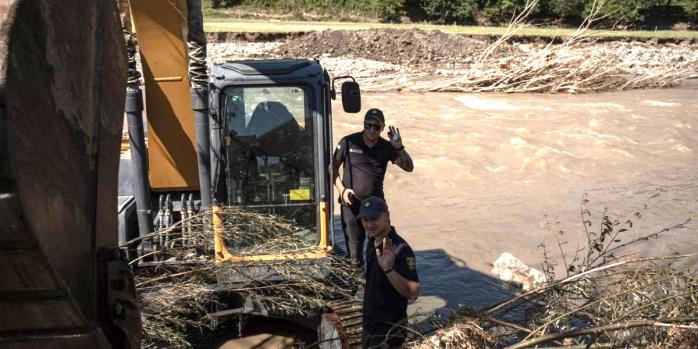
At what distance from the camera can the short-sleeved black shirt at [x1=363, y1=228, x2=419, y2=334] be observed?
144 inches

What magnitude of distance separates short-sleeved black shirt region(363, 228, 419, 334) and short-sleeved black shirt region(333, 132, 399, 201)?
5.85 feet

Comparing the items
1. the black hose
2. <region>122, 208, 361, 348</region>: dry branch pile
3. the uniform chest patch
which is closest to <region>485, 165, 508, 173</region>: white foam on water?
<region>122, 208, 361, 348</region>: dry branch pile

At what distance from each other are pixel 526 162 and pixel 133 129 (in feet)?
32.6

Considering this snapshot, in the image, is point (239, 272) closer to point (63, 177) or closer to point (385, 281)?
point (385, 281)

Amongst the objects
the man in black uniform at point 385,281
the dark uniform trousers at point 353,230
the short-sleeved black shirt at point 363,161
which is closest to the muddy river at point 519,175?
the dark uniform trousers at point 353,230

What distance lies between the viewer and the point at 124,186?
6039 mm

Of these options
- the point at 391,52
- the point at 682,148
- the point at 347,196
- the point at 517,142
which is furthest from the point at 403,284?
the point at 391,52

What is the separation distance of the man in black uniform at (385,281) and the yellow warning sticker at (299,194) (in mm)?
1371

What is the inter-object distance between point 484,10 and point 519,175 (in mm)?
34488

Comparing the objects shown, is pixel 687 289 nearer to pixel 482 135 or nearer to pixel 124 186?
pixel 124 186

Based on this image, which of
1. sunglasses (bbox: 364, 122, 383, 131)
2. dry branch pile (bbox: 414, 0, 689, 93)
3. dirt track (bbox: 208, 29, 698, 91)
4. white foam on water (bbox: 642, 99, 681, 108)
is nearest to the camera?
sunglasses (bbox: 364, 122, 383, 131)

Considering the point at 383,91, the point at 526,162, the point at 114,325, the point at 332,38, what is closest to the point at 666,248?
the point at 526,162

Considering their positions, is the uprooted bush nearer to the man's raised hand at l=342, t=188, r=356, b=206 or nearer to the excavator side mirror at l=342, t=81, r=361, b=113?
the man's raised hand at l=342, t=188, r=356, b=206

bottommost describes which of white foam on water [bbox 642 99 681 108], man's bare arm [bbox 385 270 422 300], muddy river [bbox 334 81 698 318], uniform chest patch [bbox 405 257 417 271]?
muddy river [bbox 334 81 698 318]
